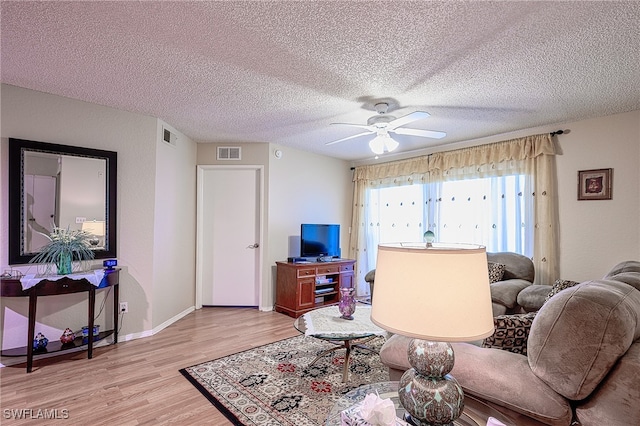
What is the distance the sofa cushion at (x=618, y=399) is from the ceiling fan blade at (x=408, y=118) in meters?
1.96

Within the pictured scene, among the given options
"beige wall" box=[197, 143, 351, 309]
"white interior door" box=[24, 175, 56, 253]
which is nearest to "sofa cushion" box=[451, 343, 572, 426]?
"beige wall" box=[197, 143, 351, 309]

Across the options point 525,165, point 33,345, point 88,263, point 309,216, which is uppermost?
point 525,165

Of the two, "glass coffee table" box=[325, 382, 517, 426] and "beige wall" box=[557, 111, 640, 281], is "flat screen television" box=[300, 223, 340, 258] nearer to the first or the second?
"beige wall" box=[557, 111, 640, 281]

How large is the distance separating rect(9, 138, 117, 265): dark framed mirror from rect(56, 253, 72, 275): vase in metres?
0.25

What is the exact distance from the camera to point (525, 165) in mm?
3801

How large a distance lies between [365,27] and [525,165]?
3066 millimetres

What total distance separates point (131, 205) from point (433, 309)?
11.4ft

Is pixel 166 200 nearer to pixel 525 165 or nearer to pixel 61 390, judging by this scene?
pixel 61 390

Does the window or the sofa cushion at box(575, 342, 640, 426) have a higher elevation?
the window

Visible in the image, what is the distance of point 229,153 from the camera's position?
183 inches

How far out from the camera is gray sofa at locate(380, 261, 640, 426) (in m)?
1.18

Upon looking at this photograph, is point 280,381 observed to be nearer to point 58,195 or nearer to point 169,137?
point 58,195

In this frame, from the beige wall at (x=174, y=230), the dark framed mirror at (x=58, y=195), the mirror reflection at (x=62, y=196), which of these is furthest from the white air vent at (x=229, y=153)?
the mirror reflection at (x=62, y=196)

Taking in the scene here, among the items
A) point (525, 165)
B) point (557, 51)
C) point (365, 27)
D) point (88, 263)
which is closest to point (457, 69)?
point (557, 51)
